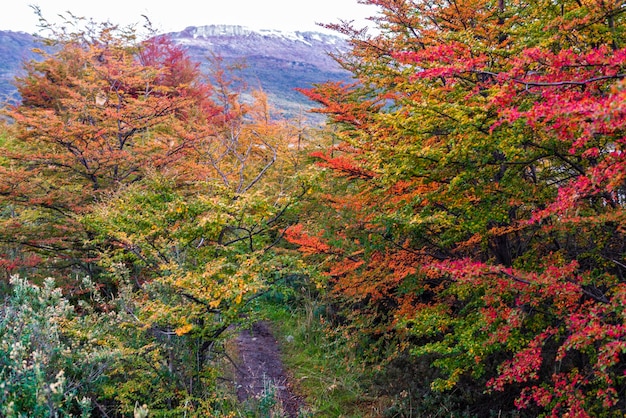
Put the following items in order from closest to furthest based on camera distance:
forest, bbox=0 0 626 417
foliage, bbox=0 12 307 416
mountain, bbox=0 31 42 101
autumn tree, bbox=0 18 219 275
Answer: forest, bbox=0 0 626 417, foliage, bbox=0 12 307 416, autumn tree, bbox=0 18 219 275, mountain, bbox=0 31 42 101

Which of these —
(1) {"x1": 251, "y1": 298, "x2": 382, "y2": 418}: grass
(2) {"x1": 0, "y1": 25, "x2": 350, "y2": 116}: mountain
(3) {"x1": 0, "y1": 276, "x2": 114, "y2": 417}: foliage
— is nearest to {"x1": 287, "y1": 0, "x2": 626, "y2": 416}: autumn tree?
(1) {"x1": 251, "y1": 298, "x2": 382, "y2": 418}: grass

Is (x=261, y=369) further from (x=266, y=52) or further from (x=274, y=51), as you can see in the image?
(x=274, y=51)

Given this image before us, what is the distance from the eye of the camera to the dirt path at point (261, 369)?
237 inches

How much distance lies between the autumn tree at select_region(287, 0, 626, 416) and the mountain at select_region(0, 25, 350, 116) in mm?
47002

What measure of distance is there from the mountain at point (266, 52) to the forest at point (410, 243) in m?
45.6

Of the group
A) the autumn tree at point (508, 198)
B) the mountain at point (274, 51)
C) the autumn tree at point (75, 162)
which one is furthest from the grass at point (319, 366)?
the mountain at point (274, 51)

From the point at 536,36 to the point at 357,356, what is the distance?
17.3 ft

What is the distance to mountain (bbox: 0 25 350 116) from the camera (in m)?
61.2

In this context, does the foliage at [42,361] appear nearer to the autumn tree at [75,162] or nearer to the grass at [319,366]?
the grass at [319,366]

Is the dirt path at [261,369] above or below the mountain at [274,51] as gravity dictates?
below

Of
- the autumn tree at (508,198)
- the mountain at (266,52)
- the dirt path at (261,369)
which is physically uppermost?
the mountain at (266,52)

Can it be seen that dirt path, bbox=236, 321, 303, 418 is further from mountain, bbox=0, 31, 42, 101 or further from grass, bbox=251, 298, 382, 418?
mountain, bbox=0, 31, 42, 101

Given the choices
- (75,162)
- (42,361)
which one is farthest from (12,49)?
(42,361)

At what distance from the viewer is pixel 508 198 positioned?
13.3 ft
